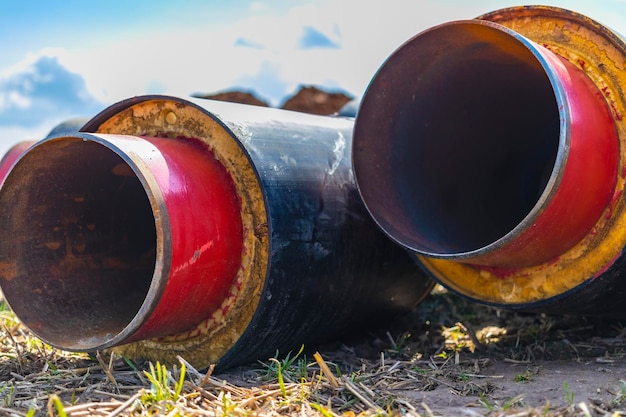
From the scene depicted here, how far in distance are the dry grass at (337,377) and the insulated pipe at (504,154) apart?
0.29 meters

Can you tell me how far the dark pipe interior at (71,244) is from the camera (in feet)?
7.60

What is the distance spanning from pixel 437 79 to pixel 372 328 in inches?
40.1

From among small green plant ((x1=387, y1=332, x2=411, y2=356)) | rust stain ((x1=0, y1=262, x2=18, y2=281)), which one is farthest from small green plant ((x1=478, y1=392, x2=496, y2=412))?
rust stain ((x1=0, y1=262, x2=18, y2=281))

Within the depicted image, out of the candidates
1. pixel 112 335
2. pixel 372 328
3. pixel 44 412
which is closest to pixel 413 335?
pixel 372 328

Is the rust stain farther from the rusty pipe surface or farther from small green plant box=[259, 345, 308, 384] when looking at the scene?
the rusty pipe surface

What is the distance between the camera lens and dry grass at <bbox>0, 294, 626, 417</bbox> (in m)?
1.82

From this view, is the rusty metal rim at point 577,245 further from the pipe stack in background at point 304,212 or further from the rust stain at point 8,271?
the rust stain at point 8,271

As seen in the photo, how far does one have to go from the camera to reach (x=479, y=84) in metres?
2.80

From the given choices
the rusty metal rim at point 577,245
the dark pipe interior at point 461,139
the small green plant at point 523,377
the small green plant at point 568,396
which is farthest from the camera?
the dark pipe interior at point 461,139

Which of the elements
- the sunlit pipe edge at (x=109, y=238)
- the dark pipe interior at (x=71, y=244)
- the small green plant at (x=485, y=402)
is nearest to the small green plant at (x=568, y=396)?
the small green plant at (x=485, y=402)

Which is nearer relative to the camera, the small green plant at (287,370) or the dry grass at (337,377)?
the dry grass at (337,377)

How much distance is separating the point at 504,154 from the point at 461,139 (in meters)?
0.31

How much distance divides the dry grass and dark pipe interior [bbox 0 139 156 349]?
0.15 meters

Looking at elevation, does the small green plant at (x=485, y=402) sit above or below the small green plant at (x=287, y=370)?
above
